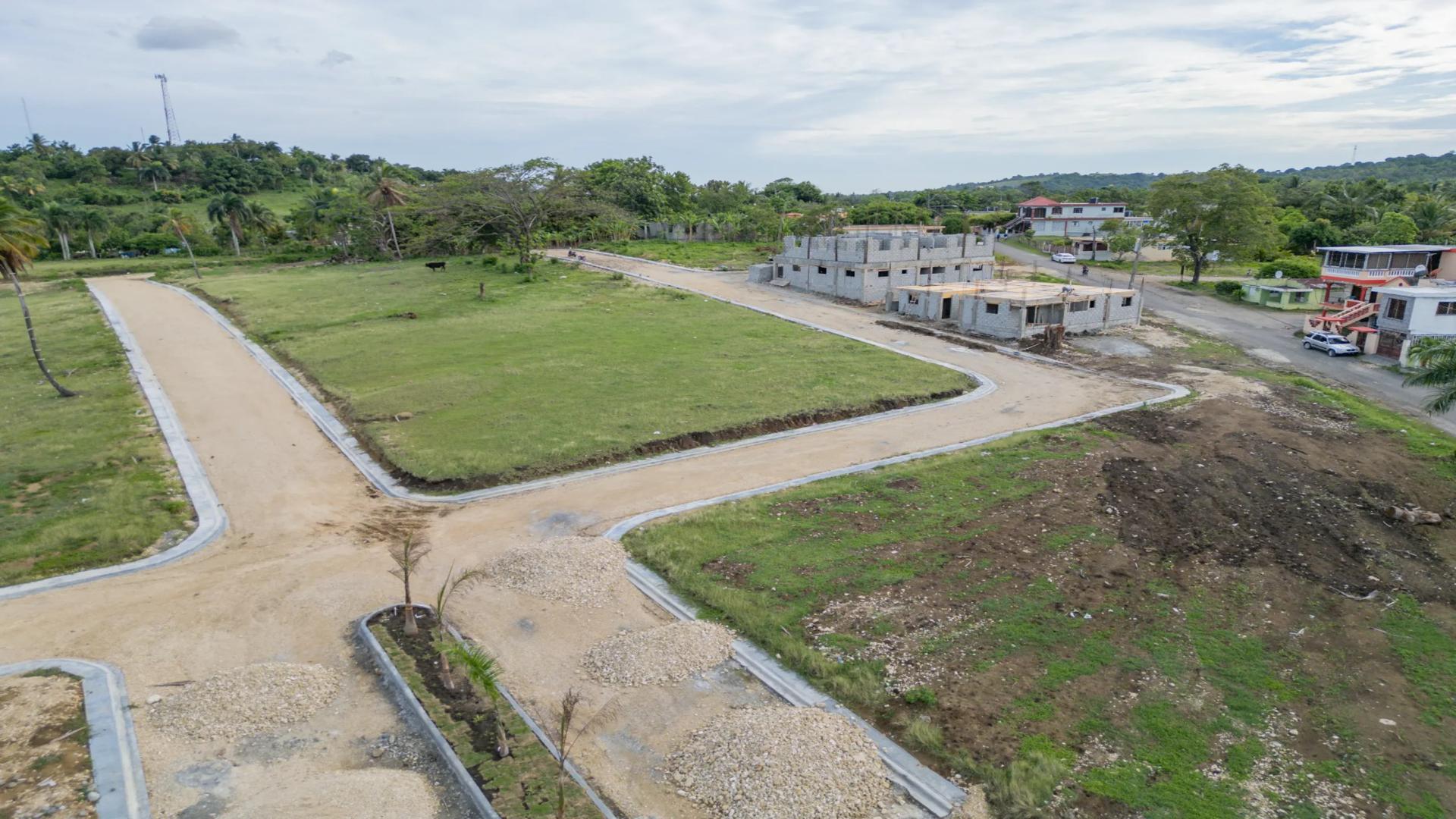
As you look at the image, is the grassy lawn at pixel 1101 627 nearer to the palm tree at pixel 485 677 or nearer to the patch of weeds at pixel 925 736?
the patch of weeds at pixel 925 736

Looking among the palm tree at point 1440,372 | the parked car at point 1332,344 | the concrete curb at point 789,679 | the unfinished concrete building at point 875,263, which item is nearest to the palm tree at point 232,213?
the unfinished concrete building at point 875,263

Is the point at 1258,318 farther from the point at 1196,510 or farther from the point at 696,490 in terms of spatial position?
the point at 696,490

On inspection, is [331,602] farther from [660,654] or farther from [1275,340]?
[1275,340]

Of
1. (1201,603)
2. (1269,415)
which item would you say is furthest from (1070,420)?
(1201,603)

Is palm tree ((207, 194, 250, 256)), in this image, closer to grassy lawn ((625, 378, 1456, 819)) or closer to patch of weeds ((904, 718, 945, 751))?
grassy lawn ((625, 378, 1456, 819))

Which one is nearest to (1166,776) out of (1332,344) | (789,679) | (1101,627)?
(1101,627)

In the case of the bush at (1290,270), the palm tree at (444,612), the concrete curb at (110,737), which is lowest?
the concrete curb at (110,737)
